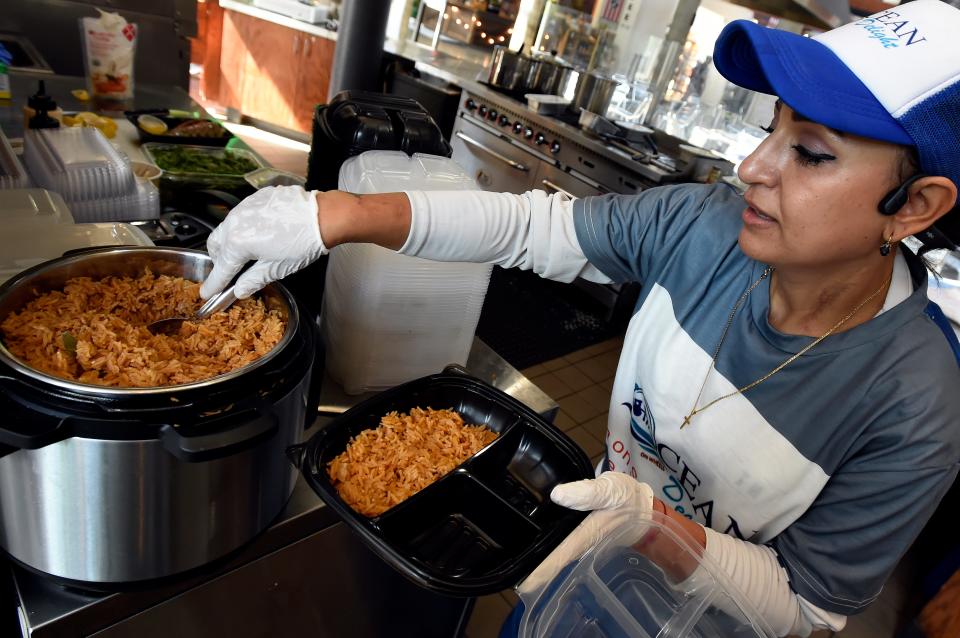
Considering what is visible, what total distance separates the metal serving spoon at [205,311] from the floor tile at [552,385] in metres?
2.34

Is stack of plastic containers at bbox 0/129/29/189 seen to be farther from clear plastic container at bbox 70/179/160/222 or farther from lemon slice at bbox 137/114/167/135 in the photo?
lemon slice at bbox 137/114/167/135

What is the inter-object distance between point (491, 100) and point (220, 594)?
4.25m

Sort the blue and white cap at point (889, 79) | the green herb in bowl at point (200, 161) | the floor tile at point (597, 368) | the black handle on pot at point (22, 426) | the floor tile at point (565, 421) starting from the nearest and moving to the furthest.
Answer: the black handle on pot at point (22, 426) → the blue and white cap at point (889, 79) → the green herb in bowl at point (200, 161) → the floor tile at point (565, 421) → the floor tile at point (597, 368)

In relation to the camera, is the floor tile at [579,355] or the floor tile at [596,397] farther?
the floor tile at [579,355]

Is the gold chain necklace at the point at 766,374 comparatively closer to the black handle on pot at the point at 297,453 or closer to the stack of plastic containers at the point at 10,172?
the black handle on pot at the point at 297,453

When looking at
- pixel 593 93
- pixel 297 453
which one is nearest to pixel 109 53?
pixel 297 453

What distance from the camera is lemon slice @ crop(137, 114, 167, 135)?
75.8 inches

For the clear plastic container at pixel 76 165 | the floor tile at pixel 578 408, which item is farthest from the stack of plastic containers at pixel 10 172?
the floor tile at pixel 578 408

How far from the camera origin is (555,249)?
1230 mm

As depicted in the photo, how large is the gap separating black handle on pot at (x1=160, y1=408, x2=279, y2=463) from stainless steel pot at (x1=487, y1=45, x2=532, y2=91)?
4535 millimetres

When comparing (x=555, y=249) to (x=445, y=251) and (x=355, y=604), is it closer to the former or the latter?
(x=445, y=251)

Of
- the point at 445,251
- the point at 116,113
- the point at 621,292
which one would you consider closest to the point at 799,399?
the point at 445,251

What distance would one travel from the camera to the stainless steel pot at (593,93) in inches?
179

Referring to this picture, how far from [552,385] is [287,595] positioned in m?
2.30
